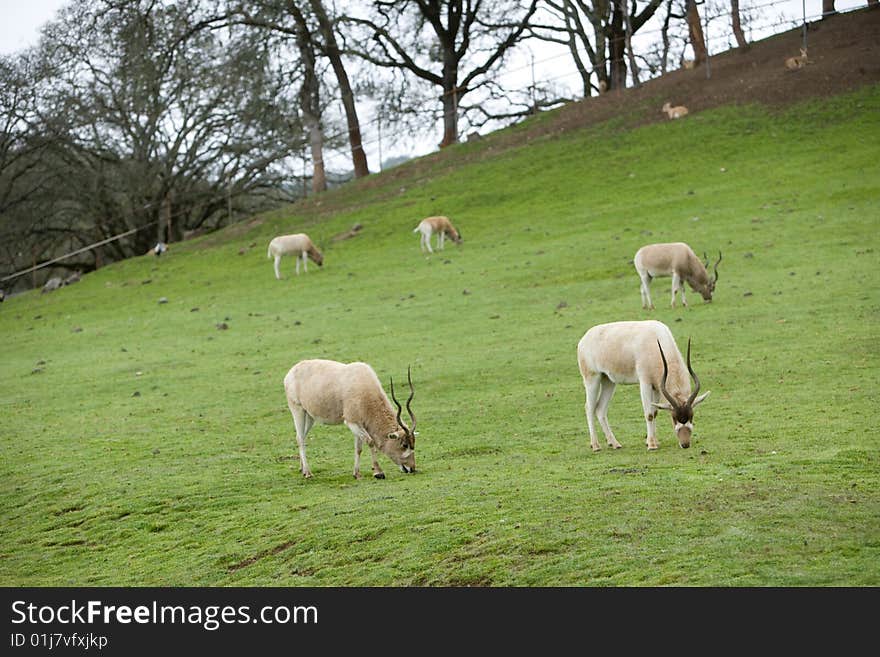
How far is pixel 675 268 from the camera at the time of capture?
77.3 ft

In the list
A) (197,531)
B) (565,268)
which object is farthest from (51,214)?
(197,531)

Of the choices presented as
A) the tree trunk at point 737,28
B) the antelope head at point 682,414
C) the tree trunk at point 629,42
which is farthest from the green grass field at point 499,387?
the tree trunk at point 737,28

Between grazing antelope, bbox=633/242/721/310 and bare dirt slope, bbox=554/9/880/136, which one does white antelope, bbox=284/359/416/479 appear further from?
bare dirt slope, bbox=554/9/880/136

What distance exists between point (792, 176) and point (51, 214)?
32.5 metres

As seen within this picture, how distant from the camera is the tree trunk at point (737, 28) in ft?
143

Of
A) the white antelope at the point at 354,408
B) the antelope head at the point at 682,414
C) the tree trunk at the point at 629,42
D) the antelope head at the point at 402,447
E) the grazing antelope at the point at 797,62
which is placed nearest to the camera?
the antelope head at the point at 682,414

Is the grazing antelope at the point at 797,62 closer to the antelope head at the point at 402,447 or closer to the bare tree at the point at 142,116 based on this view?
the bare tree at the point at 142,116

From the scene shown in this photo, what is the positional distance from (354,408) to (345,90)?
3945 centimetres

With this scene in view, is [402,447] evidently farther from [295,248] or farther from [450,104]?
[450,104]

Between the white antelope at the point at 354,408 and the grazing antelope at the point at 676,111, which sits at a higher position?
the grazing antelope at the point at 676,111

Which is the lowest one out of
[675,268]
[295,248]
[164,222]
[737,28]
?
[675,268]

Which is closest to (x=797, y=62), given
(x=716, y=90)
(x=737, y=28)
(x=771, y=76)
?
(x=771, y=76)

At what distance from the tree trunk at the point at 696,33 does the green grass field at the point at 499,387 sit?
18.7ft
